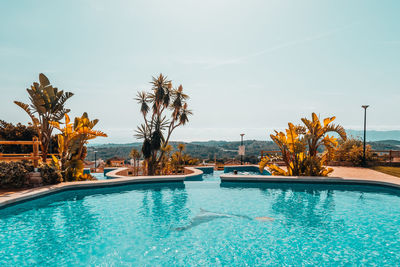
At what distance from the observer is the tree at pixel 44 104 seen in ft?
32.4

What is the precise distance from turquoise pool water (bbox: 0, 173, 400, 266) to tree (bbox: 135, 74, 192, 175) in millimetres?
5903

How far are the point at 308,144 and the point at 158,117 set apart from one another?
9.10 metres

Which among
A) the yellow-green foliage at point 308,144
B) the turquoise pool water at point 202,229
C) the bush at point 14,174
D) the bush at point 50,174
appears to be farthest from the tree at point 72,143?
the yellow-green foliage at point 308,144

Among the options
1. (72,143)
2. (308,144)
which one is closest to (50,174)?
(72,143)

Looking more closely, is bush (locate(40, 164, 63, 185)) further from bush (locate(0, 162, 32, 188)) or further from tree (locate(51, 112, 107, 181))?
bush (locate(0, 162, 32, 188))

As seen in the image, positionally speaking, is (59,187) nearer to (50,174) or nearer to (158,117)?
(50,174)

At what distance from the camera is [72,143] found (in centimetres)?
944

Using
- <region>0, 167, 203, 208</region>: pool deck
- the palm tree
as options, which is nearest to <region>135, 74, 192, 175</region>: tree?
<region>0, 167, 203, 208</region>: pool deck

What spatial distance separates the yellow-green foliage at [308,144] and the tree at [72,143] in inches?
327

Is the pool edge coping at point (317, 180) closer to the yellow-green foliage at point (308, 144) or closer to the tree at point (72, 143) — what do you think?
the yellow-green foliage at point (308, 144)

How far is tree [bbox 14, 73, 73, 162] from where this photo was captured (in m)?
9.89

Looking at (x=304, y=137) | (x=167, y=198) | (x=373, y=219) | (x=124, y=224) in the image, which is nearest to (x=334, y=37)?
(x=304, y=137)

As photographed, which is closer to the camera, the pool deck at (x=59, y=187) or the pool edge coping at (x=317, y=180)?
the pool deck at (x=59, y=187)

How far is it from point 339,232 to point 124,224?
5.08m
